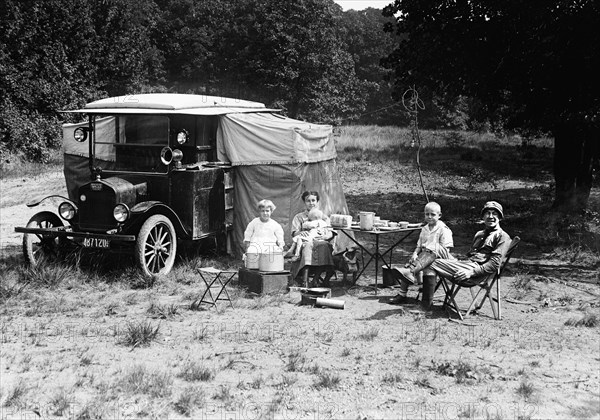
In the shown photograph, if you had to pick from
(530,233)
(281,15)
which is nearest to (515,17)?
(530,233)

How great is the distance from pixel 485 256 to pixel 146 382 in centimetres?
428

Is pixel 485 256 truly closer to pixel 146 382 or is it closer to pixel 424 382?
pixel 424 382

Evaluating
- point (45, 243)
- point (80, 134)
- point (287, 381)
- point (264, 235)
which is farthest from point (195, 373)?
point (80, 134)

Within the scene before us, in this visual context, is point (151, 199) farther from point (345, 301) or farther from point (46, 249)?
point (345, 301)

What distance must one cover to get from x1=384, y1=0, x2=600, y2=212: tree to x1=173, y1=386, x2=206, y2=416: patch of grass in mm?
9248

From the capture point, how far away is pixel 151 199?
10.5m

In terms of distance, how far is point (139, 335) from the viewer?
7.12 meters

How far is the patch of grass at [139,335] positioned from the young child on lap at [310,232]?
264 cm

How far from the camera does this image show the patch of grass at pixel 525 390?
19.3 feet

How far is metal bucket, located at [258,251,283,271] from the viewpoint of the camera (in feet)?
30.4

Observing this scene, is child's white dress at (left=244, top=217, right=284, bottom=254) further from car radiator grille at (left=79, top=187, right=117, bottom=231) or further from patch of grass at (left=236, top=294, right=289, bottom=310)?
car radiator grille at (left=79, top=187, right=117, bottom=231)

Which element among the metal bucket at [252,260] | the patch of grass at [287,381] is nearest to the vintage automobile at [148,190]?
the metal bucket at [252,260]

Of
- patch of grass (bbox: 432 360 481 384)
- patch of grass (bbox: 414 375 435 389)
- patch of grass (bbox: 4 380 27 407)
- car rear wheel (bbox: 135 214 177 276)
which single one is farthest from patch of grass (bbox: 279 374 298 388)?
car rear wheel (bbox: 135 214 177 276)

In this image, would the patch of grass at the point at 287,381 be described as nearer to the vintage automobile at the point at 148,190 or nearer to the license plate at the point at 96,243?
the vintage automobile at the point at 148,190
